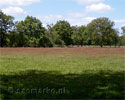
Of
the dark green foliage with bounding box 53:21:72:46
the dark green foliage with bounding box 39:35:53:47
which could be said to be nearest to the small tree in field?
the dark green foliage with bounding box 53:21:72:46

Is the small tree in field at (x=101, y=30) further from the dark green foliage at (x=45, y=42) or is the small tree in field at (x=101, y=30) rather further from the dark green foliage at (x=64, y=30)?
the dark green foliage at (x=45, y=42)

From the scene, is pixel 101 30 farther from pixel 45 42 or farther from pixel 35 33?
pixel 35 33

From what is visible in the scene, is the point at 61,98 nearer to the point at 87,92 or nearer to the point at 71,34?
the point at 87,92

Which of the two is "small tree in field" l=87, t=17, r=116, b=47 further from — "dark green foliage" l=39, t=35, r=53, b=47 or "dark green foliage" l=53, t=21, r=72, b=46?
"dark green foliage" l=39, t=35, r=53, b=47

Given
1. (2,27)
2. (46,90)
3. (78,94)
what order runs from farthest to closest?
(2,27), (46,90), (78,94)

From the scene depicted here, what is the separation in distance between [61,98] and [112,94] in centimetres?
168

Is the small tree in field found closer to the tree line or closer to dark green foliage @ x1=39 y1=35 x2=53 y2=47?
the tree line

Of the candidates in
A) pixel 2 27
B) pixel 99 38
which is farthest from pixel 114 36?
pixel 2 27

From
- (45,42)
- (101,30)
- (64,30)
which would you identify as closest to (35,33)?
(45,42)

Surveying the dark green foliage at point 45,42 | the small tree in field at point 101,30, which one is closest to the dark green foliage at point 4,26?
the dark green foliage at point 45,42

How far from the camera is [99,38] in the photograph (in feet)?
253

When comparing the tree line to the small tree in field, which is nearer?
the tree line

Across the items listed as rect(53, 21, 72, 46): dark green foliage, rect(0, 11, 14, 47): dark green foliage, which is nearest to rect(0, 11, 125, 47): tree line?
rect(0, 11, 14, 47): dark green foliage

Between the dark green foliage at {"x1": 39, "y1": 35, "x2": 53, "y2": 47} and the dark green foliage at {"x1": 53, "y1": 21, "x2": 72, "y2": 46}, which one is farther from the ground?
the dark green foliage at {"x1": 53, "y1": 21, "x2": 72, "y2": 46}
